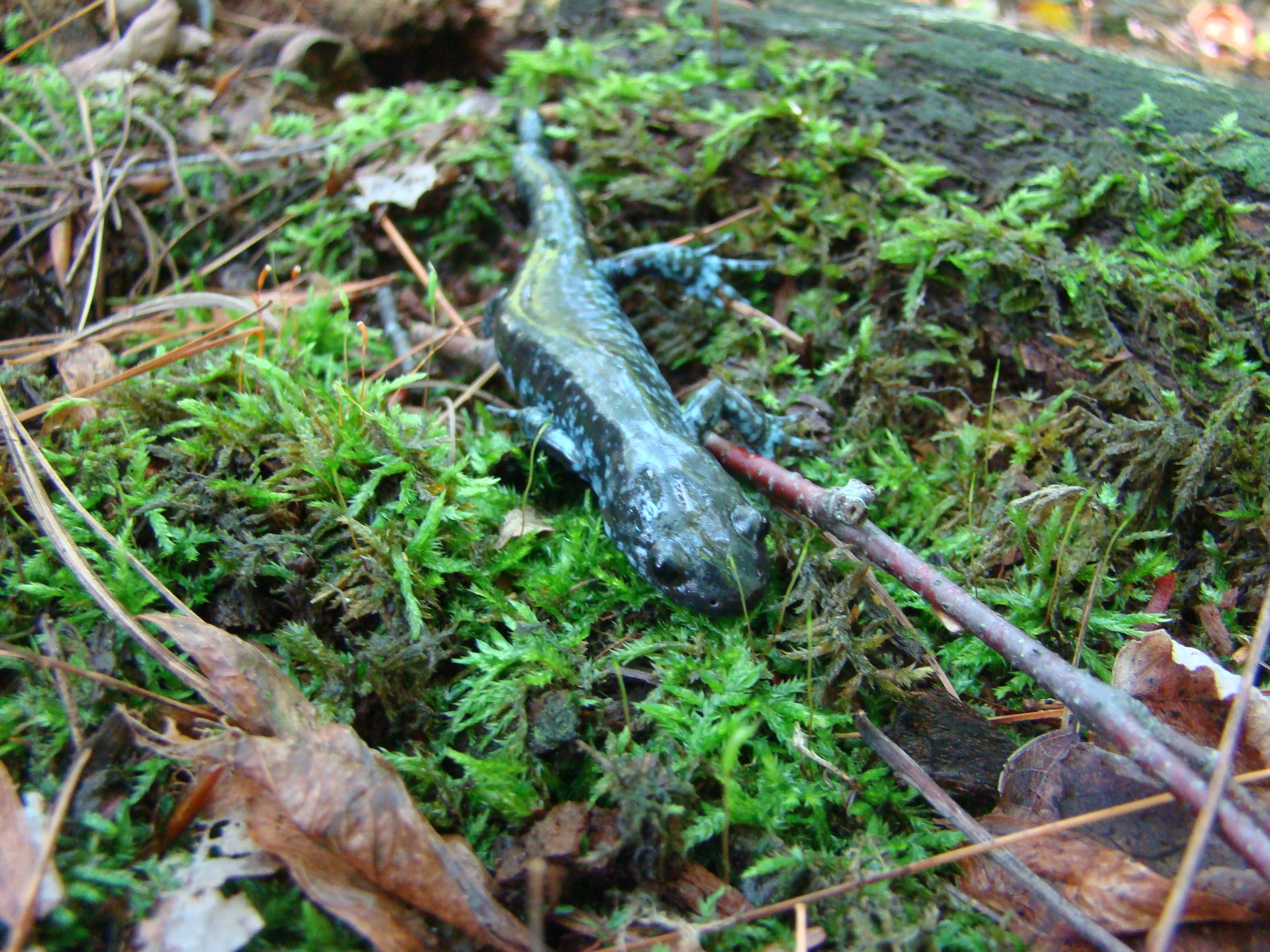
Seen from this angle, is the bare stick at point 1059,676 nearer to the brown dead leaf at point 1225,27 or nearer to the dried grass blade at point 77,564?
the dried grass blade at point 77,564

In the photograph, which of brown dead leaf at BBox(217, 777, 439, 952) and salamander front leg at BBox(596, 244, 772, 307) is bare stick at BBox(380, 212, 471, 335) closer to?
salamander front leg at BBox(596, 244, 772, 307)

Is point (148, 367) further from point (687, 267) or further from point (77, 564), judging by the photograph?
point (687, 267)

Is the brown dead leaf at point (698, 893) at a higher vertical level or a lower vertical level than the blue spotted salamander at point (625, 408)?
lower

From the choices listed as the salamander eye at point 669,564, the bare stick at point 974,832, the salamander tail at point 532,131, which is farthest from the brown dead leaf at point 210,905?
the salamander tail at point 532,131

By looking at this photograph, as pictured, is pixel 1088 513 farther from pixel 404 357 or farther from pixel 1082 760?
pixel 404 357

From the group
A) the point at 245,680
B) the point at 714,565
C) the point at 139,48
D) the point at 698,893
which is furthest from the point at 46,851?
the point at 139,48

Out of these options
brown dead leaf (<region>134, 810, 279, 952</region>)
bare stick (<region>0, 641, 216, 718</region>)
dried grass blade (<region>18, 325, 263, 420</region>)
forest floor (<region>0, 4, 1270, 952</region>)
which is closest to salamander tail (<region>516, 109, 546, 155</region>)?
forest floor (<region>0, 4, 1270, 952</region>)

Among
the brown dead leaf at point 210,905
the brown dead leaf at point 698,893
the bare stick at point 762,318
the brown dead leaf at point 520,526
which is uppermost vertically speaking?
the bare stick at point 762,318
